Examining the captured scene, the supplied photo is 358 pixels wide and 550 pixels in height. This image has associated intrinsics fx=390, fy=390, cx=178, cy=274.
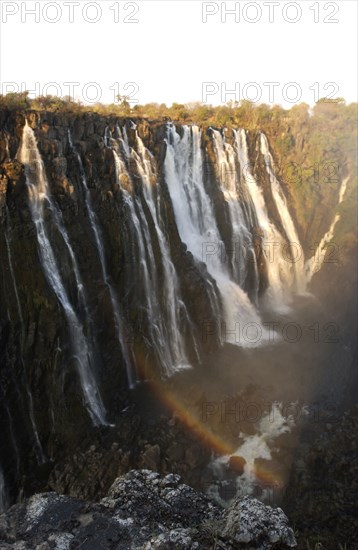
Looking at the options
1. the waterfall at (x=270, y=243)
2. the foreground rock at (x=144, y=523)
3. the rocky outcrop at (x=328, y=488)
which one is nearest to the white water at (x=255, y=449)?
the rocky outcrop at (x=328, y=488)

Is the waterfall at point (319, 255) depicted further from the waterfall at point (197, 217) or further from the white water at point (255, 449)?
the white water at point (255, 449)

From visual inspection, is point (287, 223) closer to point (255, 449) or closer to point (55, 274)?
point (255, 449)

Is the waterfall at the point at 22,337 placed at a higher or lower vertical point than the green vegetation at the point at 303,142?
lower

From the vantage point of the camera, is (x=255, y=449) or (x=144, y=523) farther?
(x=255, y=449)

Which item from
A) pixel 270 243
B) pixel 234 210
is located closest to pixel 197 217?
pixel 234 210

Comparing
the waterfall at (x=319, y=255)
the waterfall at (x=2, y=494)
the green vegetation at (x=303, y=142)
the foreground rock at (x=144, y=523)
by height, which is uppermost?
the green vegetation at (x=303, y=142)

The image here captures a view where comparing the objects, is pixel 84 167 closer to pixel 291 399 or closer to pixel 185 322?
pixel 185 322

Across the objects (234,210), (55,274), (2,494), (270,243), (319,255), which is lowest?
(2,494)

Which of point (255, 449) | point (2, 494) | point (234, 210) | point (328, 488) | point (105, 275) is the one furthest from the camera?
point (234, 210)
